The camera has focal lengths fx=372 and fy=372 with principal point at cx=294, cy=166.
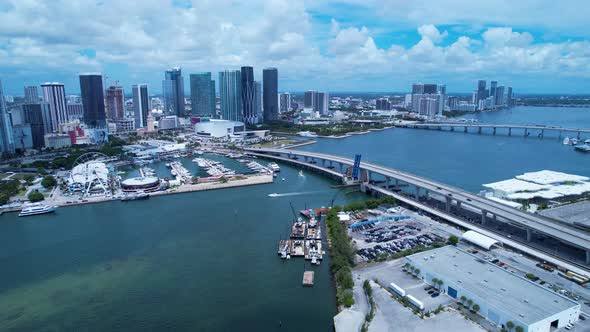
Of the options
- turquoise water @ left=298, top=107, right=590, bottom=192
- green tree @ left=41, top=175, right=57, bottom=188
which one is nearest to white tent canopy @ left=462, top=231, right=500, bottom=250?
turquoise water @ left=298, top=107, right=590, bottom=192

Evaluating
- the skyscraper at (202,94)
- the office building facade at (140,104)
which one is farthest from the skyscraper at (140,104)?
the skyscraper at (202,94)

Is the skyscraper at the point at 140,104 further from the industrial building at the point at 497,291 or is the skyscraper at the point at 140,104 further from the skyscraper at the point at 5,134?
the industrial building at the point at 497,291

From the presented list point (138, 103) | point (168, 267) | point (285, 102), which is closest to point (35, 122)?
point (138, 103)

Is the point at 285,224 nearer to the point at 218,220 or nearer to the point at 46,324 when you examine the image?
the point at 218,220

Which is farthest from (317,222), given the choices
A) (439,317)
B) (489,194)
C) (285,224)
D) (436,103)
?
(436,103)

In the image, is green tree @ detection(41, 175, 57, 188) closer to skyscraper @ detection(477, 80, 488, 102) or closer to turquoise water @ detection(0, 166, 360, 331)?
turquoise water @ detection(0, 166, 360, 331)
